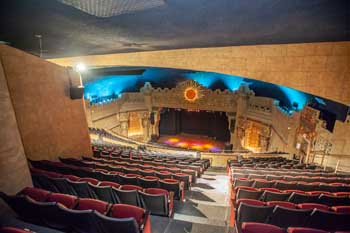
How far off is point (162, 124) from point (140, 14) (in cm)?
2136

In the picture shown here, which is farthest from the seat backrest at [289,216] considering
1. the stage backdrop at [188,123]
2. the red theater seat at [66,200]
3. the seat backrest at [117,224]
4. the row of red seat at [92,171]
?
the stage backdrop at [188,123]

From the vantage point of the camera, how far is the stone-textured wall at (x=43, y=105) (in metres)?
4.50

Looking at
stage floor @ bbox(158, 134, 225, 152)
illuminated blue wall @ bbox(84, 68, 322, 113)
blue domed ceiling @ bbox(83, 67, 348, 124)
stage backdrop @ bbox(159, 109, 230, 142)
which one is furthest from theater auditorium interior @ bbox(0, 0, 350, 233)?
stage backdrop @ bbox(159, 109, 230, 142)

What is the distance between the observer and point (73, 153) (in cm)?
634

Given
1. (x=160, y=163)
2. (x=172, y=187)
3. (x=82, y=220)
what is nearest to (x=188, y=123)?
(x=160, y=163)

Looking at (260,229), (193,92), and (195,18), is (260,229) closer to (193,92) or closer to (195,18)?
(195,18)

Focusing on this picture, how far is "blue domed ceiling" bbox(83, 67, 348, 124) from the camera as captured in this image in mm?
14395

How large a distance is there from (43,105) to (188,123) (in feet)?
64.8

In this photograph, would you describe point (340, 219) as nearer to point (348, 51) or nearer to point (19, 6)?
point (348, 51)

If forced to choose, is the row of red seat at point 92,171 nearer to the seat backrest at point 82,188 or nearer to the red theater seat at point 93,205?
the seat backrest at point 82,188

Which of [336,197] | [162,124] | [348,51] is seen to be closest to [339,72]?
[348,51]

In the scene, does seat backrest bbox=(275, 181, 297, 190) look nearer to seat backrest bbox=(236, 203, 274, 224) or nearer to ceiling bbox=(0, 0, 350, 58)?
seat backrest bbox=(236, 203, 274, 224)

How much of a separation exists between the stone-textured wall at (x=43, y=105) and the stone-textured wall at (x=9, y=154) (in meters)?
1.46

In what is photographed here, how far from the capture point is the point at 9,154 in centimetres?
319
